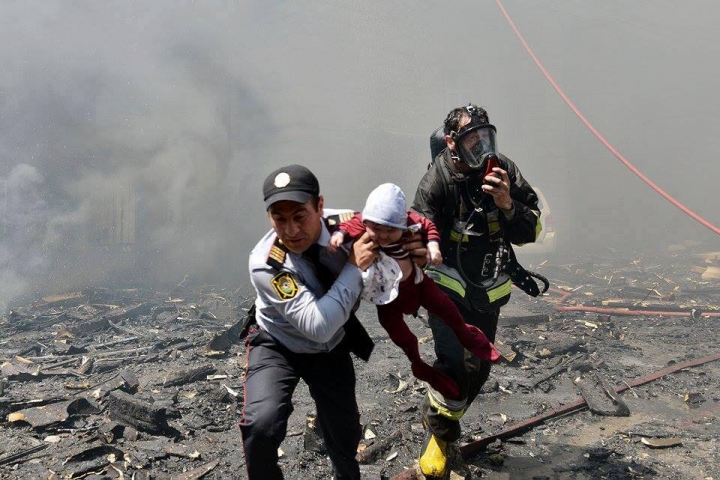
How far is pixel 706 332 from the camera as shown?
734 cm

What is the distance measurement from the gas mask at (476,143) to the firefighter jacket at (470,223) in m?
0.15

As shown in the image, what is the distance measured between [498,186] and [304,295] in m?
1.39

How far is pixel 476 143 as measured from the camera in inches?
127

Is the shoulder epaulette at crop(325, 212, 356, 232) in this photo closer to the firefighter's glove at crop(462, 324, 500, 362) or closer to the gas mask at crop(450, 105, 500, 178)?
the firefighter's glove at crop(462, 324, 500, 362)

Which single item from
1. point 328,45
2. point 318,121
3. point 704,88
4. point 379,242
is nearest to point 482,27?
point 328,45

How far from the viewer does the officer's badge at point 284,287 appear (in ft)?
7.35

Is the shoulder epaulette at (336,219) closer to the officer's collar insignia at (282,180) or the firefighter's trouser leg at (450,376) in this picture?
the officer's collar insignia at (282,180)

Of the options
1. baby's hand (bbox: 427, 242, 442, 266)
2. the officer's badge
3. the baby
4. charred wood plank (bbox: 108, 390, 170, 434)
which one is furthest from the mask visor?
charred wood plank (bbox: 108, 390, 170, 434)

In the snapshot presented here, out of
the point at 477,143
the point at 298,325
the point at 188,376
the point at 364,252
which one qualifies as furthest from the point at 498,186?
the point at 188,376

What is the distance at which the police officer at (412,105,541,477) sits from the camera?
3.22 metres

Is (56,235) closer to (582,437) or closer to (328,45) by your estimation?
(328,45)

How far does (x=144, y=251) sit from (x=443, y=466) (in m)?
13.4

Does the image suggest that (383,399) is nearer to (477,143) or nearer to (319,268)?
(477,143)

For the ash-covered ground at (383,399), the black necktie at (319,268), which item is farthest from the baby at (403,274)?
the ash-covered ground at (383,399)
